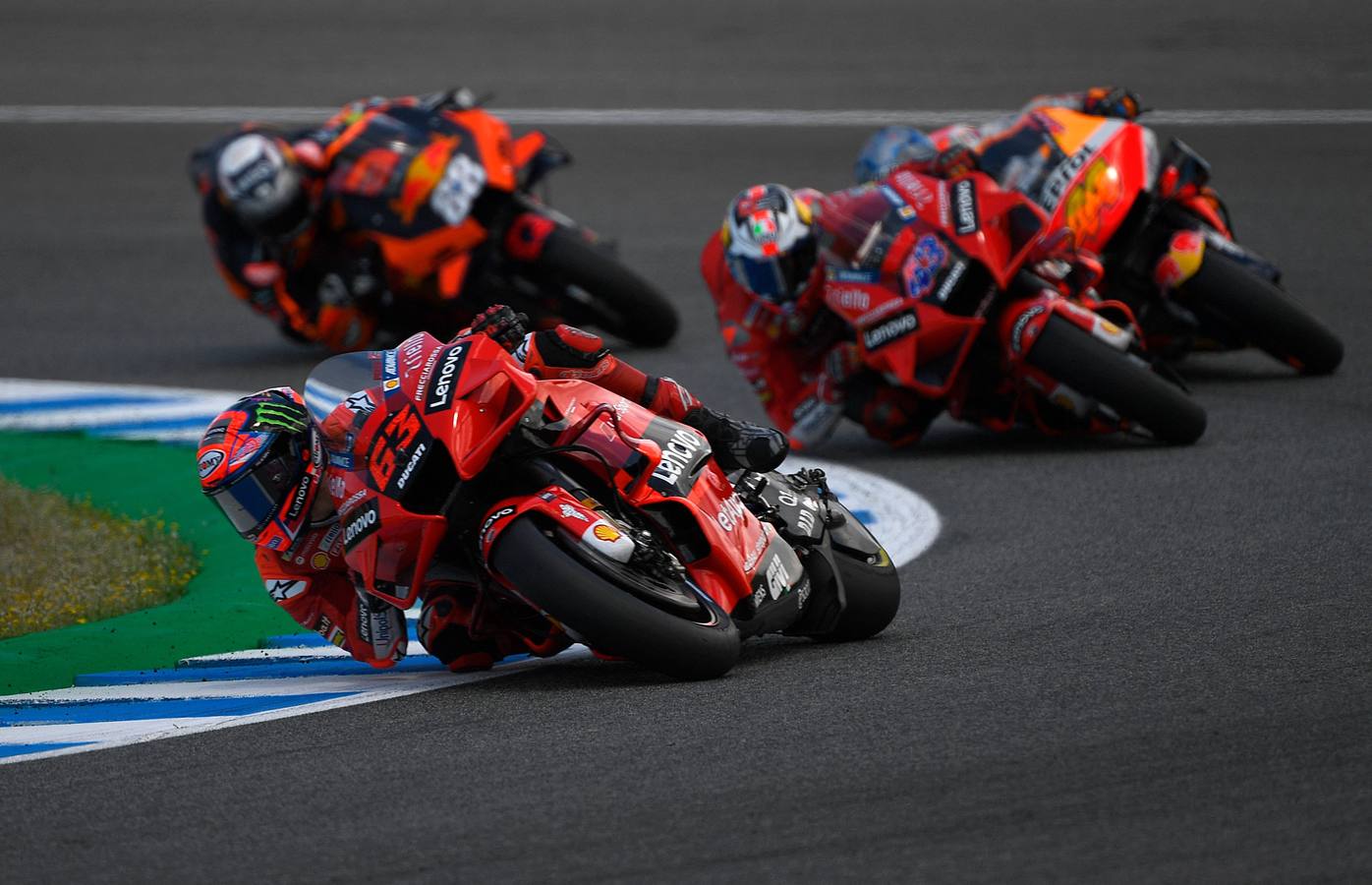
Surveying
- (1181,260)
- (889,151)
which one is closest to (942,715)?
(1181,260)

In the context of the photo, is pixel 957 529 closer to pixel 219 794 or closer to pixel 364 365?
pixel 364 365

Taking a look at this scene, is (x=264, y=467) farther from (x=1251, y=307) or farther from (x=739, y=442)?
(x=1251, y=307)

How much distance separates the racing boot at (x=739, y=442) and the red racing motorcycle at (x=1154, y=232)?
13.4ft

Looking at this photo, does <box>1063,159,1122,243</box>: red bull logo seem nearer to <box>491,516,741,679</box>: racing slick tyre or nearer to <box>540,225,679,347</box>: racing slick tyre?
<box>540,225,679,347</box>: racing slick tyre

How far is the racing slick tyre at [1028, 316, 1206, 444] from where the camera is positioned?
842 centimetres

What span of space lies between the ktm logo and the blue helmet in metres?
2.67

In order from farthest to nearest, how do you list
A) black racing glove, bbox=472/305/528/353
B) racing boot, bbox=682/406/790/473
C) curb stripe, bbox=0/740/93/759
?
racing boot, bbox=682/406/790/473, black racing glove, bbox=472/305/528/353, curb stripe, bbox=0/740/93/759

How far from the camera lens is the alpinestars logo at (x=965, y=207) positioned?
8695 mm

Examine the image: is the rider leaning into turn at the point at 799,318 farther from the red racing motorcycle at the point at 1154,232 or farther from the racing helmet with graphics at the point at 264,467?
the racing helmet with graphics at the point at 264,467

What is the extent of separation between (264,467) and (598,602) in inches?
46.5

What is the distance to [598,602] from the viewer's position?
16.0ft

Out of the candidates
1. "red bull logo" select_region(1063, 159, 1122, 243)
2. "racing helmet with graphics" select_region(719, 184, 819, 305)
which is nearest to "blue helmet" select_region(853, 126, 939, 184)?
"red bull logo" select_region(1063, 159, 1122, 243)

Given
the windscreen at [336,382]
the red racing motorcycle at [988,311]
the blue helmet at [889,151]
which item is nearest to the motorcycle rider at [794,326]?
the red racing motorcycle at [988,311]

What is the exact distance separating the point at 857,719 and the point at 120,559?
426 cm
